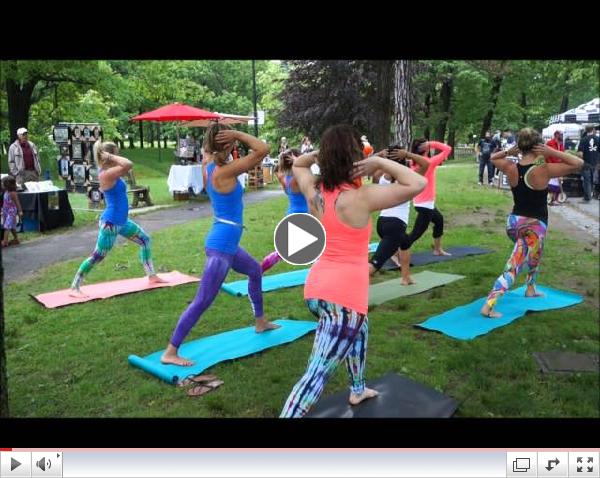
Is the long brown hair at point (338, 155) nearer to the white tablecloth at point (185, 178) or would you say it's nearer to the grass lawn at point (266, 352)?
the grass lawn at point (266, 352)

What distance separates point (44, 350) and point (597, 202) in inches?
554

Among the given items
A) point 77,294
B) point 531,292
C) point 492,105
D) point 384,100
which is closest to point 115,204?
point 77,294

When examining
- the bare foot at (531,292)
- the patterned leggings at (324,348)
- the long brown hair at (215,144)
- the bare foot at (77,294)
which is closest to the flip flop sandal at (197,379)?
the patterned leggings at (324,348)

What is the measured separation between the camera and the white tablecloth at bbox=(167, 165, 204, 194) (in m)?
16.0

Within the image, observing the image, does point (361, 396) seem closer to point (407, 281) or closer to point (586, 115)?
point (407, 281)

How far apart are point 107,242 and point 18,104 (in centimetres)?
1263

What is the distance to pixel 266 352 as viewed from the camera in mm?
4801

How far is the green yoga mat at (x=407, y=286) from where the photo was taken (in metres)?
6.45

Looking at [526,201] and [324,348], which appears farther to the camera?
[526,201]

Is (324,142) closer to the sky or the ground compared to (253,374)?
closer to the sky

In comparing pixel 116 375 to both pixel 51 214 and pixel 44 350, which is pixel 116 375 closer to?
pixel 44 350
